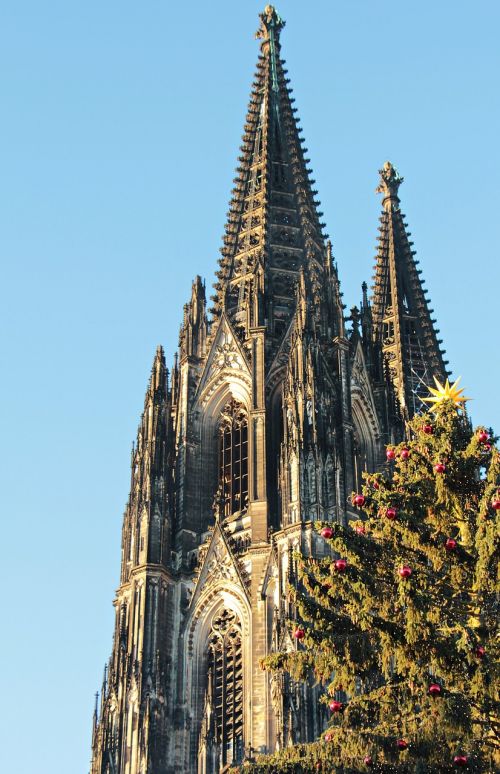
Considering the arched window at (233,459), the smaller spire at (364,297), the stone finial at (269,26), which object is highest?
the stone finial at (269,26)

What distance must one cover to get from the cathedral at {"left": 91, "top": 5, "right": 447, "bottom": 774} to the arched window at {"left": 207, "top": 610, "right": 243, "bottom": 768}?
50mm

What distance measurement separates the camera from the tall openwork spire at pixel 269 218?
173 feet

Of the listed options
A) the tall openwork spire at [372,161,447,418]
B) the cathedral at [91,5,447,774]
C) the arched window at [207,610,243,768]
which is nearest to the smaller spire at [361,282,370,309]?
the cathedral at [91,5,447,774]

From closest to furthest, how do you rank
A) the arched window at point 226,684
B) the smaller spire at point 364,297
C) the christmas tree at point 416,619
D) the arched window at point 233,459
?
the christmas tree at point 416,619 → the arched window at point 226,684 → the arched window at point 233,459 → the smaller spire at point 364,297

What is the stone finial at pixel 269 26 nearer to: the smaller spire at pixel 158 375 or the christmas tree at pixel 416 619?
the smaller spire at pixel 158 375

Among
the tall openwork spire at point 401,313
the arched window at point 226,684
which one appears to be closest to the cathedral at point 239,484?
the arched window at point 226,684

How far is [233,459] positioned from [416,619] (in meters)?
26.1

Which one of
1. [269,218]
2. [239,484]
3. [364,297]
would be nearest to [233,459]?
[239,484]

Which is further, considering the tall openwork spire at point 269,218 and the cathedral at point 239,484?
A: the tall openwork spire at point 269,218

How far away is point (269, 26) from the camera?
66.1 meters

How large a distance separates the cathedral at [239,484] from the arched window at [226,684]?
2.0 inches

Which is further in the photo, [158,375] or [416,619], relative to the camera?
[158,375]

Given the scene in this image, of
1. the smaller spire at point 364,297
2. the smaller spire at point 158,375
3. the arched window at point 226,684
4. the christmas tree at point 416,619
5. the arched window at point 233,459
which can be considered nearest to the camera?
the christmas tree at point 416,619

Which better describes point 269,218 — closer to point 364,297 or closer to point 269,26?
point 364,297
